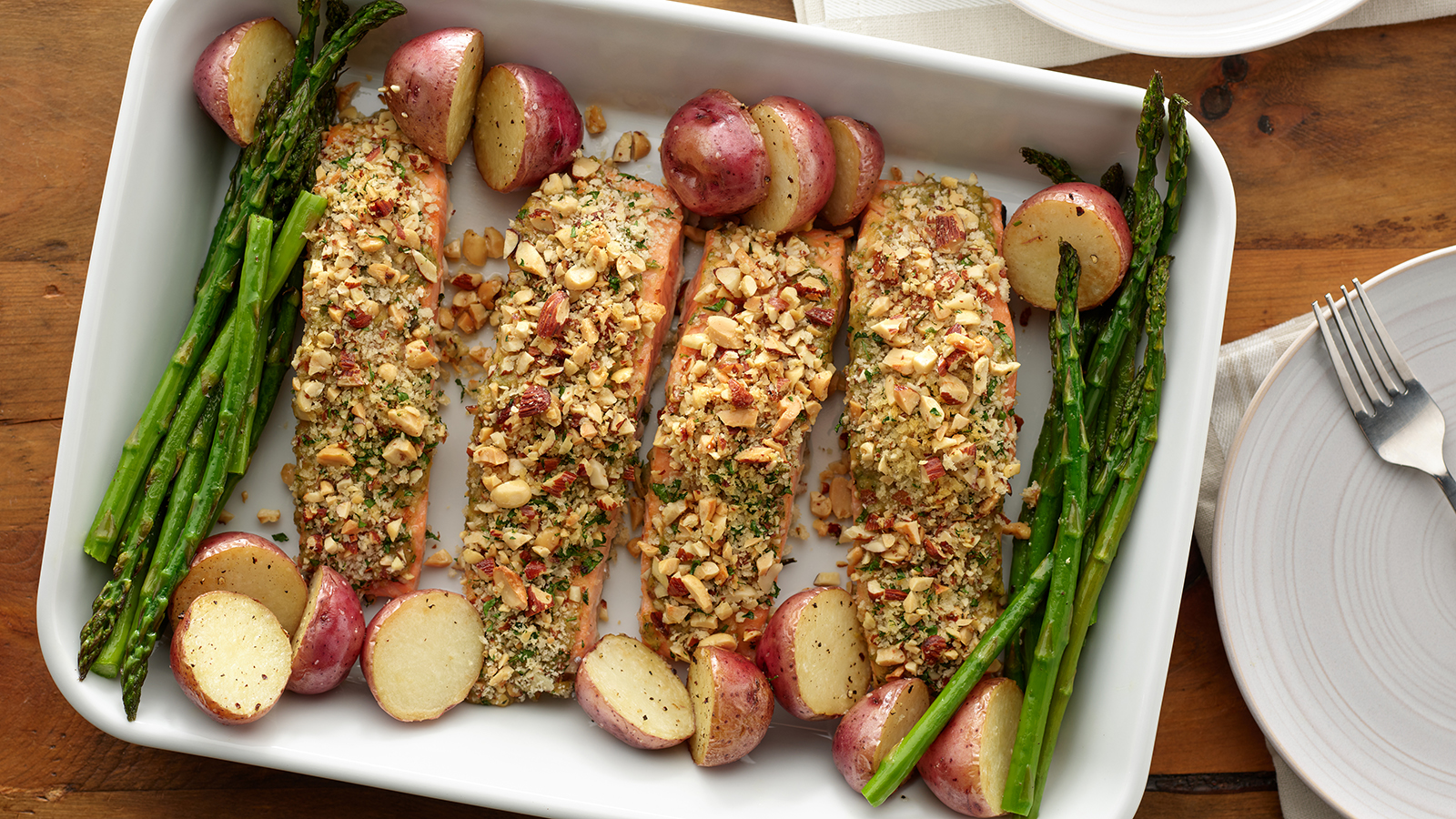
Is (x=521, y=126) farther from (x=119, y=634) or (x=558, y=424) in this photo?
(x=119, y=634)

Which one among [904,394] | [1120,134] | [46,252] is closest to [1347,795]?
[904,394]

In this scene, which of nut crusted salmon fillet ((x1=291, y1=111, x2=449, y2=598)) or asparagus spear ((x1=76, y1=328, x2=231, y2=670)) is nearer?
asparagus spear ((x1=76, y1=328, x2=231, y2=670))

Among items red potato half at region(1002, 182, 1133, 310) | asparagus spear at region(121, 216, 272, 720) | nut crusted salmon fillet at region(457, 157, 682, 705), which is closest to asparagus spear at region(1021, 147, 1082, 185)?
red potato half at region(1002, 182, 1133, 310)

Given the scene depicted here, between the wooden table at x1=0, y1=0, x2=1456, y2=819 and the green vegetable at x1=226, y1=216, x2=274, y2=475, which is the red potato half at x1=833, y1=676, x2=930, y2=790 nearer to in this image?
the wooden table at x1=0, y1=0, x2=1456, y2=819

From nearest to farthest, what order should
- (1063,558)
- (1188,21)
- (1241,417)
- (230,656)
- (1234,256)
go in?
(230,656) < (1063,558) < (1188,21) < (1241,417) < (1234,256)

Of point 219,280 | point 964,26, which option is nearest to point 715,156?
point 964,26

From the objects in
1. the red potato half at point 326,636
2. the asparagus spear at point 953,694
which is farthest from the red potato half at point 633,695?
the red potato half at point 326,636
